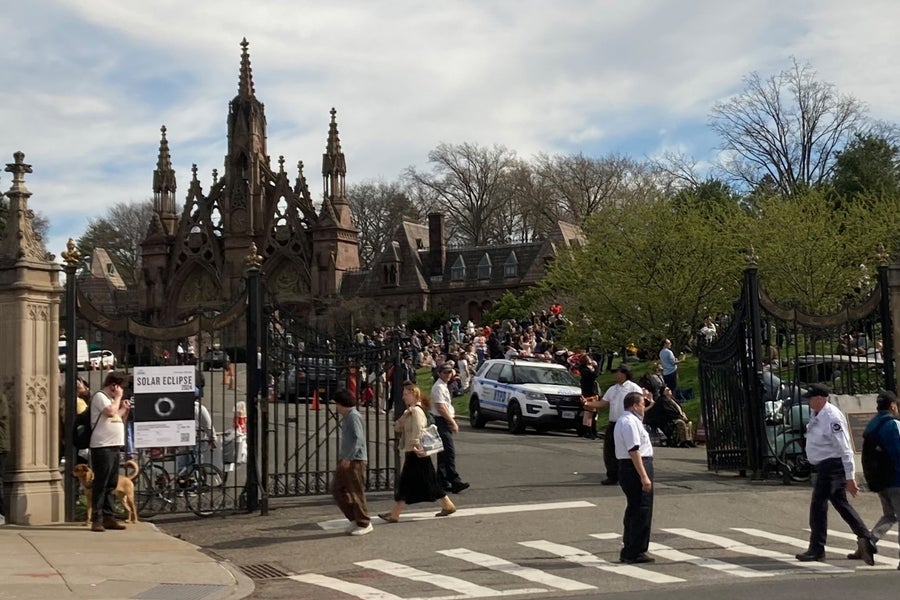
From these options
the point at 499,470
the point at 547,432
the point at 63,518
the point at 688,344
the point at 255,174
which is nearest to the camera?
the point at 63,518

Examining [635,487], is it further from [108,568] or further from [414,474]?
[108,568]

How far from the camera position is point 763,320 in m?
18.2

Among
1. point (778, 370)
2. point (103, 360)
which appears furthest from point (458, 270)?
point (778, 370)

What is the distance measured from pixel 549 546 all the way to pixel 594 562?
3.20 ft

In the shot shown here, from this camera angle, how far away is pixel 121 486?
14.3m

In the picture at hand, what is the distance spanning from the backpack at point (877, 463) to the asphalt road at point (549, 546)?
2.61 ft

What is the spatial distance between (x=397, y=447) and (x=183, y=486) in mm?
2775

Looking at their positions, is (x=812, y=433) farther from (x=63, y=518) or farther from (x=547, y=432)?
(x=547, y=432)

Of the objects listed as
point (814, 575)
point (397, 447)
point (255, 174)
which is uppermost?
point (255, 174)

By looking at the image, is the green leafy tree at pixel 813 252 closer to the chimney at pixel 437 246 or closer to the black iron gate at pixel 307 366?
the black iron gate at pixel 307 366

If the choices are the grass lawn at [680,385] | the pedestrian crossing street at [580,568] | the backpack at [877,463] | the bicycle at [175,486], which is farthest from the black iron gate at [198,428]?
the grass lawn at [680,385]

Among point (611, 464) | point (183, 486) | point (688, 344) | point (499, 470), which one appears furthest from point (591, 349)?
point (183, 486)

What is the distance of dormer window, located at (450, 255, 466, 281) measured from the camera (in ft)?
256

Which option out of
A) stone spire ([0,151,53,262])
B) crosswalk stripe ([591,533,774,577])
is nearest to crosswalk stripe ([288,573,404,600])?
crosswalk stripe ([591,533,774,577])
